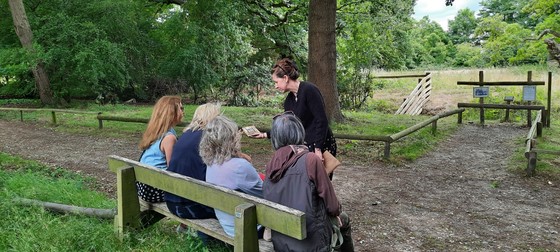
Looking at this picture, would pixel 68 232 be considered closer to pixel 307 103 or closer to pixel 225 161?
pixel 225 161

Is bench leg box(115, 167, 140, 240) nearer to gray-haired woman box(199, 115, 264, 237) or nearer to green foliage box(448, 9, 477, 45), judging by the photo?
gray-haired woman box(199, 115, 264, 237)

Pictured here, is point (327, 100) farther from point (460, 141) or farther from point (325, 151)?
point (325, 151)

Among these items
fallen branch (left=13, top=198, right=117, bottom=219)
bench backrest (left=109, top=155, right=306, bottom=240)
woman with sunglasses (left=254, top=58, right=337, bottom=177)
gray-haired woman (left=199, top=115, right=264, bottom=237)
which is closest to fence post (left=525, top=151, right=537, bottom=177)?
woman with sunglasses (left=254, top=58, right=337, bottom=177)

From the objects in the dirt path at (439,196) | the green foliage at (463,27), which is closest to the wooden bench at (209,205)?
the dirt path at (439,196)

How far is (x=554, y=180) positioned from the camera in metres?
6.30

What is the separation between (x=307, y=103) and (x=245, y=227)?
5.23 ft

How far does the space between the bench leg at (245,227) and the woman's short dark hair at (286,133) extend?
1.48ft

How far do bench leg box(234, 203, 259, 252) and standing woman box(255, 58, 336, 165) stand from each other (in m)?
1.31

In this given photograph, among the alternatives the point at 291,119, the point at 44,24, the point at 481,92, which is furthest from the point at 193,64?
the point at 291,119

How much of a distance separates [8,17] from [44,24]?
244 cm

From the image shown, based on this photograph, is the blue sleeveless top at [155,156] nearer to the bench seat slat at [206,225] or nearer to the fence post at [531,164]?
the bench seat slat at [206,225]

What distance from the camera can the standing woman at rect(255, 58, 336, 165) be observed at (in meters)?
3.75

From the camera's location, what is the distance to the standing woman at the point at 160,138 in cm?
352

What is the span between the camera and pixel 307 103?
3809 mm
